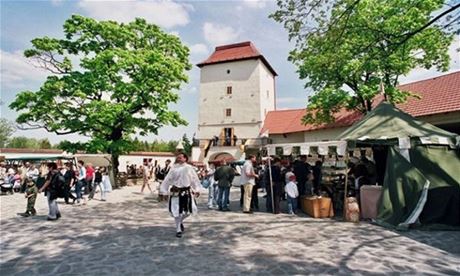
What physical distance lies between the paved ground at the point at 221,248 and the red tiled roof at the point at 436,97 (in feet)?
45.2

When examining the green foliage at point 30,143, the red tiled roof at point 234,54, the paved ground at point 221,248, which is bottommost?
the paved ground at point 221,248

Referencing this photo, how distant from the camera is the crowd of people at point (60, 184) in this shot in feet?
30.5

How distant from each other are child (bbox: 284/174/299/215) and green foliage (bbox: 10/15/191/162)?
41.5ft

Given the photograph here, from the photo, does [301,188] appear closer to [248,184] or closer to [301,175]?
[301,175]

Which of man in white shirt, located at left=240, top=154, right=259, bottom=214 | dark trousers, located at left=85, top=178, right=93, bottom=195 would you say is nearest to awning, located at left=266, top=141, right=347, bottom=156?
man in white shirt, located at left=240, top=154, right=259, bottom=214

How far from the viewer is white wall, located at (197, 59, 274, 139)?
3581cm

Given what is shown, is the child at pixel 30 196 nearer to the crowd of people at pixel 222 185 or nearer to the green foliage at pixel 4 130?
the crowd of people at pixel 222 185

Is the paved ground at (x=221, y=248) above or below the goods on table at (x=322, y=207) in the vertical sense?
below

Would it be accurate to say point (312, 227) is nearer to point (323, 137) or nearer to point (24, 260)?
point (24, 260)

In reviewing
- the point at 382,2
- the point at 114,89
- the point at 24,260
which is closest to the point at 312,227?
the point at 24,260

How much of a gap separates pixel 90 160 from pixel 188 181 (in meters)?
18.6

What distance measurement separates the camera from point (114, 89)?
782 inches

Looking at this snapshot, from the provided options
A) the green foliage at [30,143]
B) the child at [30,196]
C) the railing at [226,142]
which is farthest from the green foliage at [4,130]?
the child at [30,196]

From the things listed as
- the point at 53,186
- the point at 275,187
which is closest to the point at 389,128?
the point at 275,187
